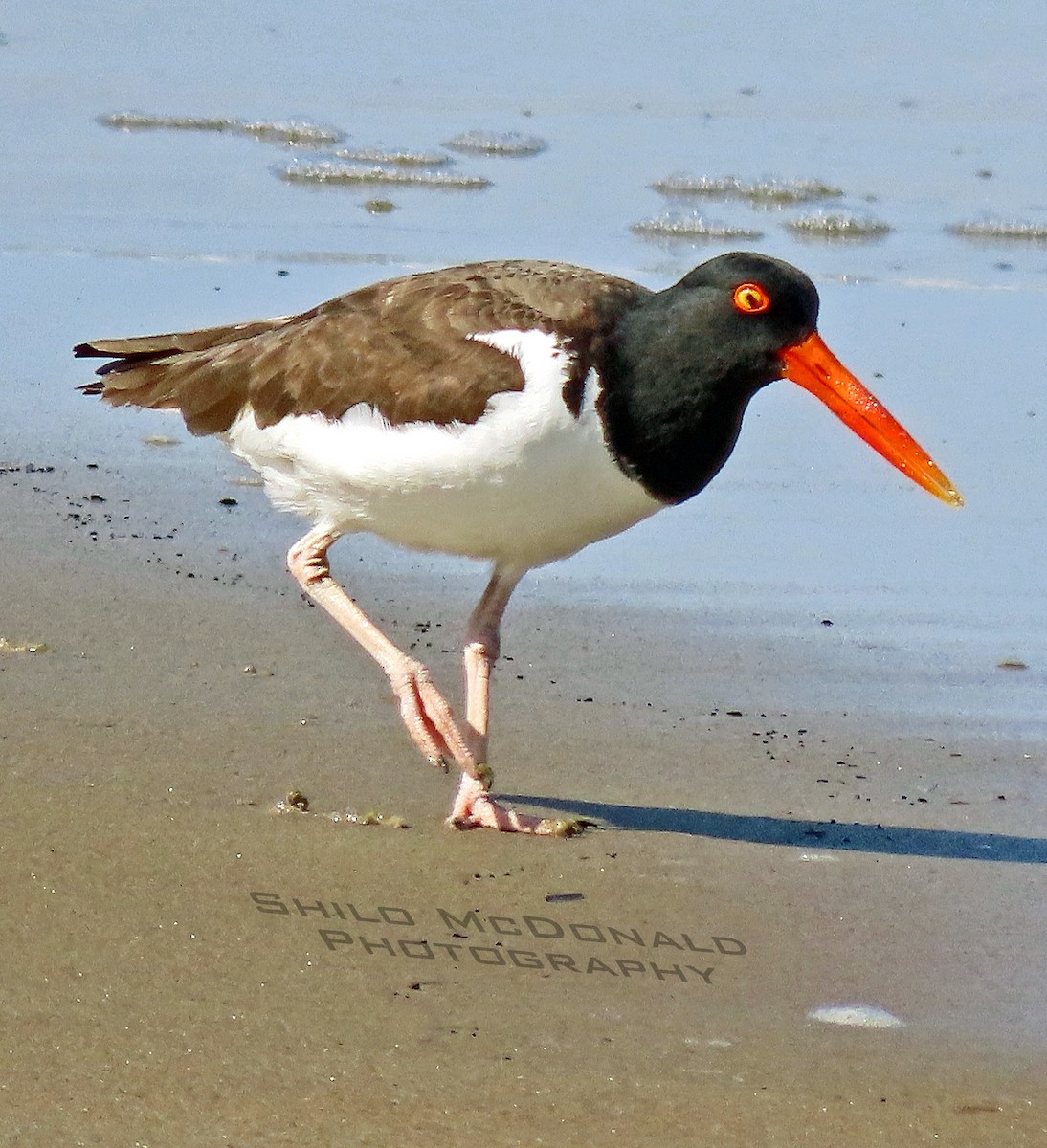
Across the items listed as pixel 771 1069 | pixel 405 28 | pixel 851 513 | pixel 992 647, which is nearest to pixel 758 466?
pixel 851 513

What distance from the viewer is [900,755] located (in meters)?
5.16

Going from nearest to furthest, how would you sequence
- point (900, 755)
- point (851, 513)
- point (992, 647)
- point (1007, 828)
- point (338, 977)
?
point (338, 977)
point (1007, 828)
point (900, 755)
point (992, 647)
point (851, 513)

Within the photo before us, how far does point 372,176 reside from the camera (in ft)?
35.6

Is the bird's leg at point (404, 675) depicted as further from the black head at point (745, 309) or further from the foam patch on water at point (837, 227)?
the foam patch on water at point (837, 227)

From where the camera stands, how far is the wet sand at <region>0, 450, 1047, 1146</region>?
3.36 meters

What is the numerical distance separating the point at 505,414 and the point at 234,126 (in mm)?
7640

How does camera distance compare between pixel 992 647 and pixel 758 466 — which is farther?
pixel 758 466

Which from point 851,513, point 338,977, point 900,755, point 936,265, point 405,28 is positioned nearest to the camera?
point 338,977

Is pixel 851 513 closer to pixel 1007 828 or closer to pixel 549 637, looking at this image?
pixel 549 637

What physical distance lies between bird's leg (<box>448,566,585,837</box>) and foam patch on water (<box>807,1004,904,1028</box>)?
1001 mm

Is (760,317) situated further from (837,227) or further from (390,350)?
(837,227)

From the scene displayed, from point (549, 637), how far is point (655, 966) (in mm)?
1924

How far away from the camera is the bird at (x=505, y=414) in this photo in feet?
15.1

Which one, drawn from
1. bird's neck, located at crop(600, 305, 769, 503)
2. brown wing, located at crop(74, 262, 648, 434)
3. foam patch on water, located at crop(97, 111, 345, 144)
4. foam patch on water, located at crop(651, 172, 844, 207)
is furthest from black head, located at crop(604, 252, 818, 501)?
foam patch on water, located at crop(97, 111, 345, 144)
